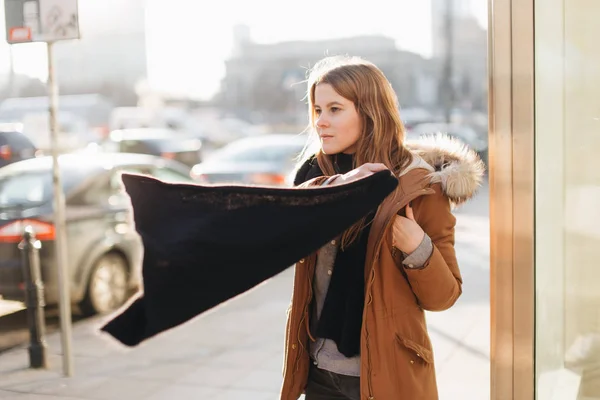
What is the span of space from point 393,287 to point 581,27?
1.43 meters

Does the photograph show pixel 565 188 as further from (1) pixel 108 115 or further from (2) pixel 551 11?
(1) pixel 108 115

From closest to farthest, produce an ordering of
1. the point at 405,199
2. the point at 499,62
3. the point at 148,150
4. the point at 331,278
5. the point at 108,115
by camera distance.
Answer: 1. the point at 405,199
2. the point at 331,278
3. the point at 499,62
4. the point at 148,150
5. the point at 108,115

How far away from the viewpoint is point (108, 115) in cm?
3731

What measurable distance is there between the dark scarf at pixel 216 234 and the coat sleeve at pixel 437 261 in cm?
23

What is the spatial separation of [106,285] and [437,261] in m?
6.10

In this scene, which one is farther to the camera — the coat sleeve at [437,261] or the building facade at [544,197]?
the building facade at [544,197]

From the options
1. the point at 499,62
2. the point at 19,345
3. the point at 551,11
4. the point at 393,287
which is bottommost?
the point at 19,345

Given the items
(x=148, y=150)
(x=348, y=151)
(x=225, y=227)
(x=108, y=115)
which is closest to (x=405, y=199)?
(x=348, y=151)

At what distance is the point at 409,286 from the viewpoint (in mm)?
2410

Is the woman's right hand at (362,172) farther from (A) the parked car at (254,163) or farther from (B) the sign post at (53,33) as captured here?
(A) the parked car at (254,163)

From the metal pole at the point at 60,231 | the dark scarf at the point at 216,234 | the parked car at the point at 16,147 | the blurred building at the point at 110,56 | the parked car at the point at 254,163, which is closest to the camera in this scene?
the dark scarf at the point at 216,234

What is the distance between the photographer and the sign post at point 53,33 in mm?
5719

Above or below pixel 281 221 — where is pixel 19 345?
below

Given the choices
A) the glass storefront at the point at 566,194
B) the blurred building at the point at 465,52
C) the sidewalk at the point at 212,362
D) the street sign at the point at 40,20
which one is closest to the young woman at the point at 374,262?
the glass storefront at the point at 566,194
